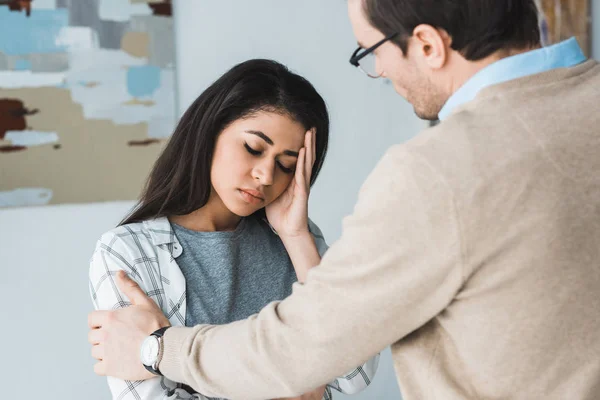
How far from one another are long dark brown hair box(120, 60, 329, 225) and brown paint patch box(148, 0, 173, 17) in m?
1.39

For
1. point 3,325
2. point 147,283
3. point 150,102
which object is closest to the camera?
point 147,283

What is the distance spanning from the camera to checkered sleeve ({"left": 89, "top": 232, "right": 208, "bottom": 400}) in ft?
4.58

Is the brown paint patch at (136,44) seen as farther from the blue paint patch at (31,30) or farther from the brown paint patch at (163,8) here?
the blue paint patch at (31,30)

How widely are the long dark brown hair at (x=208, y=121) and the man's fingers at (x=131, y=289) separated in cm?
26

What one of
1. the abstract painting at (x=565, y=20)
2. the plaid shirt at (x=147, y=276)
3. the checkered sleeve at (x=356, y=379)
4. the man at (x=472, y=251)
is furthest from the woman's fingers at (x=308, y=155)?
the abstract painting at (x=565, y=20)

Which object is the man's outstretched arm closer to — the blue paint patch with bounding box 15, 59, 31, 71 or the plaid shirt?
the plaid shirt

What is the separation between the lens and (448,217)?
36.9 inches

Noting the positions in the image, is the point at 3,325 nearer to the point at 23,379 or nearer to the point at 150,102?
the point at 23,379

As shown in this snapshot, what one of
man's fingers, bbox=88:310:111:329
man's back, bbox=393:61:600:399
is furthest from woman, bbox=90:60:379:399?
man's back, bbox=393:61:600:399

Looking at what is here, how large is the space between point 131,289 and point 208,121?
462 mm

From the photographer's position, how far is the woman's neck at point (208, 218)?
5.62 ft

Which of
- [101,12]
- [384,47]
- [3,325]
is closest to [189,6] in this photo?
[101,12]

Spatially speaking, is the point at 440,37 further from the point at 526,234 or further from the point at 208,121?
the point at 208,121

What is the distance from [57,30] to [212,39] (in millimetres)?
643
